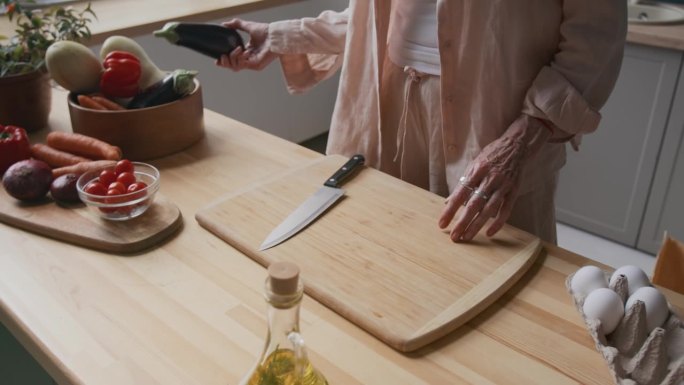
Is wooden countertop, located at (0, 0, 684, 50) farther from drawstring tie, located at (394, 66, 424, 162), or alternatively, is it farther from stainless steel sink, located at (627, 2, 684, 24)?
drawstring tie, located at (394, 66, 424, 162)

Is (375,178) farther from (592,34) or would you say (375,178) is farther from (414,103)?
(592,34)

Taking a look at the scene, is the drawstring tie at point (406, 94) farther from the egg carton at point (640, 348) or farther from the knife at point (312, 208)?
the egg carton at point (640, 348)

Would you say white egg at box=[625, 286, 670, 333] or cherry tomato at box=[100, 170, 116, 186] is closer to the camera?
white egg at box=[625, 286, 670, 333]

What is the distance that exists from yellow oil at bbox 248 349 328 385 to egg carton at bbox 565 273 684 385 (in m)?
0.33

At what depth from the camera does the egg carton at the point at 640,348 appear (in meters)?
0.64

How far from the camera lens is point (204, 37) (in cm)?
123

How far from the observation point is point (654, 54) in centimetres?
210

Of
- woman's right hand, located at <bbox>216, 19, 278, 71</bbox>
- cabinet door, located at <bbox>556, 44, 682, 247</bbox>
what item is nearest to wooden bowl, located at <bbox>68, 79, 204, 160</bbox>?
woman's right hand, located at <bbox>216, 19, 278, 71</bbox>

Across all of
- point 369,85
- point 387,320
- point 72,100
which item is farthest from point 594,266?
point 72,100

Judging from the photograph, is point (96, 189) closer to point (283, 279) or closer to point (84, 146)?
point (84, 146)

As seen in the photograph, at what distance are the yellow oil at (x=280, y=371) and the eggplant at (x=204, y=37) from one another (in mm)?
820

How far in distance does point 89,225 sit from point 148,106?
1.01 feet

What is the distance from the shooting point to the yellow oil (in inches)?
21.6

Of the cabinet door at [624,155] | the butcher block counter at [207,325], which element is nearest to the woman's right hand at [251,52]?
the butcher block counter at [207,325]
